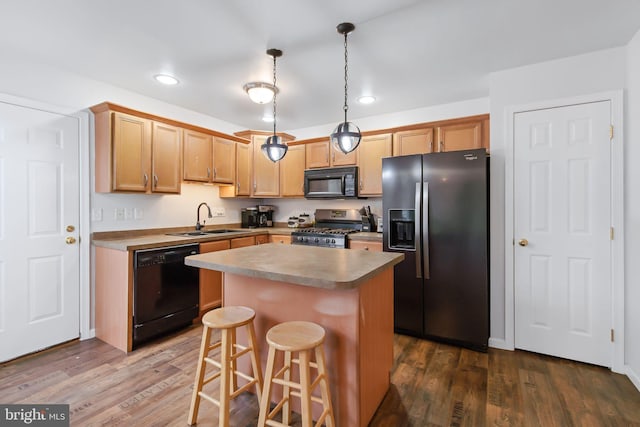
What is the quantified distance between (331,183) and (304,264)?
2.34 meters

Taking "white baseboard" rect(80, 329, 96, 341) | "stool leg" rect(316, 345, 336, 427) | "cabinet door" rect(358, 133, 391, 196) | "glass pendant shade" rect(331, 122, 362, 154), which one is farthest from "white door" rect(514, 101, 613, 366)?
"white baseboard" rect(80, 329, 96, 341)

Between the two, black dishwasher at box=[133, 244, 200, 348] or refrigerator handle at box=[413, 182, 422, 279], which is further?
refrigerator handle at box=[413, 182, 422, 279]

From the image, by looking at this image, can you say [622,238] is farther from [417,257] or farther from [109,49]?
[109,49]

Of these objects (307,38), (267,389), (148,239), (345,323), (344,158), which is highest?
(307,38)

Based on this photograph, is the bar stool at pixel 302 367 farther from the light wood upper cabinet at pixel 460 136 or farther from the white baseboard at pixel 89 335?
the light wood upper cabinet at pixel 460 136

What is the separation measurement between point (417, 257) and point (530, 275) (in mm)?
933

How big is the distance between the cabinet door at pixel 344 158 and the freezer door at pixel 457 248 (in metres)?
1.18

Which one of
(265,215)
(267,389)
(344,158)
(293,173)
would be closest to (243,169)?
(293,173)

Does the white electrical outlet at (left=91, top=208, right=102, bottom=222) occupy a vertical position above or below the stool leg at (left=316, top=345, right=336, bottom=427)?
above

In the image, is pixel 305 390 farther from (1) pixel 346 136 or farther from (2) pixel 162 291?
(2) pixel 162 291

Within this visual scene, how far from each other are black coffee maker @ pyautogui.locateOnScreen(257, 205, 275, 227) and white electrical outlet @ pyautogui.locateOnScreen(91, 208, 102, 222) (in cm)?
209

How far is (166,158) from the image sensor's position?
3234 millimetres

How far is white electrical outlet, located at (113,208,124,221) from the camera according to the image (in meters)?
3.06

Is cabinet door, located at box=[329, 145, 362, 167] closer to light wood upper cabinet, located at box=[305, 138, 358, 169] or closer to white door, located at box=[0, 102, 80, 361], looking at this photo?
light wood upper cabinet, located at box=[305, 138, 358, 169]
